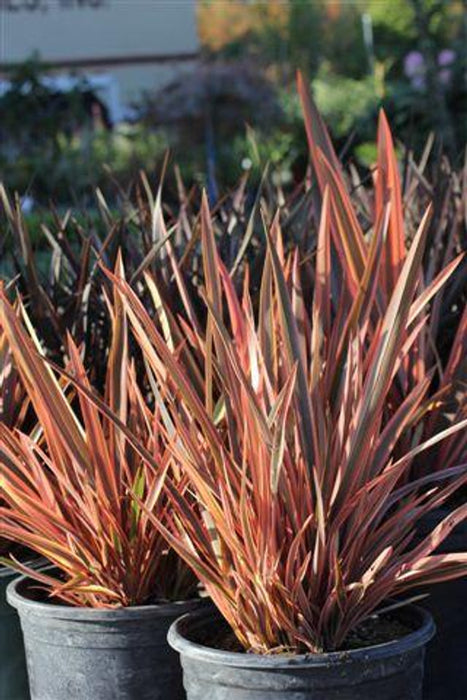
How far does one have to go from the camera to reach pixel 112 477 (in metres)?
2.81

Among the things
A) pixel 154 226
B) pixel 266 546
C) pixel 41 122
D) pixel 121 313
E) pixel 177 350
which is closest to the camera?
pixel 266 546

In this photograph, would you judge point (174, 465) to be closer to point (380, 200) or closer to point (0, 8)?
point (380, 200)

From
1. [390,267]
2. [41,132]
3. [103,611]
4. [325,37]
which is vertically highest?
[390,267]

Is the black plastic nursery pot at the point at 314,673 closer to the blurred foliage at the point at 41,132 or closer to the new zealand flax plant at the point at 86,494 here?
the new zealand flax plant at the point at 86,494

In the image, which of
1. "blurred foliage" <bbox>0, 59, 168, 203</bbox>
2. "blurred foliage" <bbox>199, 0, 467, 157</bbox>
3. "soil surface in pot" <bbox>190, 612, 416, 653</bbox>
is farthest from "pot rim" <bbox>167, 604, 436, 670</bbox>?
"blurred foliage" <bbox>199, 0, 467, 157</bbox>

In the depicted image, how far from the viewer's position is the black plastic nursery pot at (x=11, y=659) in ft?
10.7

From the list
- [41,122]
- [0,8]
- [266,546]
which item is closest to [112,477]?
[266,546]

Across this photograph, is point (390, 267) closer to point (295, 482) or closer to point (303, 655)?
point (295, 482)

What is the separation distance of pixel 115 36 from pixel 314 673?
116 ft

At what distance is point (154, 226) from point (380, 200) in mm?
873

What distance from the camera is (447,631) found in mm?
3027

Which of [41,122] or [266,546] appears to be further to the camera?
[41,122]

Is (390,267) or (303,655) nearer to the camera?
(303,655)

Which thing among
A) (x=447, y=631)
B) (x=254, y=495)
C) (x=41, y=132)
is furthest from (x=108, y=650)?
(x=41, y=132)
